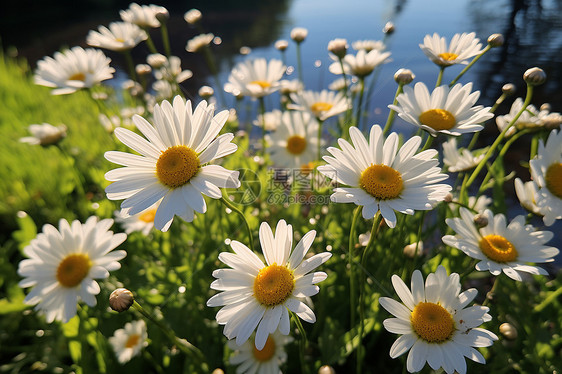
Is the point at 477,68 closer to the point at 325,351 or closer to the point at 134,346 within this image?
the point at 325,351

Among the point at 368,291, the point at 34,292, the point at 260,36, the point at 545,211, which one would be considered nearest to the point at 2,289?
the point at 34,292

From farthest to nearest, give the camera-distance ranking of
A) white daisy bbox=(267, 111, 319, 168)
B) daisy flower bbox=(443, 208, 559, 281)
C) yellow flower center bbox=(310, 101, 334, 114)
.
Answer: white daisy bbox=(267, 111, 319, 168) < yellow flower center bbox=(310, 101, 334, 114) < daisy flower bbox=(443, 208, 559, 281)

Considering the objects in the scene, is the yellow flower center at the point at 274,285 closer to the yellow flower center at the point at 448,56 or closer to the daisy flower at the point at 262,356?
the daisy flower at the point at 262,356

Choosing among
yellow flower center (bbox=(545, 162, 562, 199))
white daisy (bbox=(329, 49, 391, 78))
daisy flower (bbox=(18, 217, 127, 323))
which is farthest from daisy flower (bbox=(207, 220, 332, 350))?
white daisy (bbox=(329, 49, 391, 78))

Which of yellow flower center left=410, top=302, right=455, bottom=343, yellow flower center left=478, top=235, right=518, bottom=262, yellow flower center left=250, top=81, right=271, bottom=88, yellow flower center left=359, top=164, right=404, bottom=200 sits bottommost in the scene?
yellow flower center left=410, top=302, right=455, bottom=343

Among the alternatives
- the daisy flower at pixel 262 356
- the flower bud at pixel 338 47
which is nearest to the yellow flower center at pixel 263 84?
the flower bud at pixel 338 47

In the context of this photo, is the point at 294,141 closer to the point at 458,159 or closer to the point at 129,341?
the point at 458,159

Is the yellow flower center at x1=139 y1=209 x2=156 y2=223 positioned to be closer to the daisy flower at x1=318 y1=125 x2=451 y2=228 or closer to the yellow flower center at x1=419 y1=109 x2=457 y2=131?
the daisy flower at x1=318 y1=125 x2=451 y2=228

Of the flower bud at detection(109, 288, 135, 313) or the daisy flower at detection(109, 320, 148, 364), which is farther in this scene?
the daisy flower at detection(109, 320, 148, 364)
